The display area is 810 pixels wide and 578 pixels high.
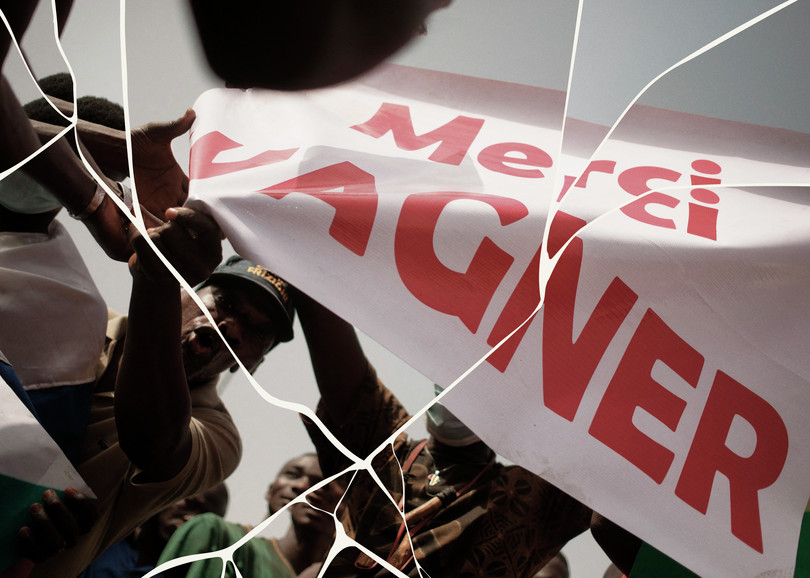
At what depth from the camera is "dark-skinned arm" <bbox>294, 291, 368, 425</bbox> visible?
731 mm

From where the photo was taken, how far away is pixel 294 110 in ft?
2.28

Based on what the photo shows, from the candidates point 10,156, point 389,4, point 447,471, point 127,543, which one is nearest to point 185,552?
point 127,543

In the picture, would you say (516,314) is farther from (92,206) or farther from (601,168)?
(92,206)

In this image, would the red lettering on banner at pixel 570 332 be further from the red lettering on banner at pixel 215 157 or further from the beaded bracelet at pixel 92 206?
the beaded bracelet at pixel 92 206

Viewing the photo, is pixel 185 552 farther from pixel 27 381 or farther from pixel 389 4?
pixel 389 4

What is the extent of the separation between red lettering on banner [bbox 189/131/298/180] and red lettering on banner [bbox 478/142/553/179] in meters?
0.20

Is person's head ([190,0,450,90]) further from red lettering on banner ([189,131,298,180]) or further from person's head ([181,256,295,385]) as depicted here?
person's head ([181,256,295,385])

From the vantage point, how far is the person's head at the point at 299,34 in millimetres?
636

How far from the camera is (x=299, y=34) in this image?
64 cm

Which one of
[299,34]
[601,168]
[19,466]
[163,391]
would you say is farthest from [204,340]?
[601,168]

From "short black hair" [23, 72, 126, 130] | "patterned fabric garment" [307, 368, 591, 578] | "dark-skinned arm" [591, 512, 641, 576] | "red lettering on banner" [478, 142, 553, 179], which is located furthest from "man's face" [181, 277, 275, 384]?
"dark-skinned arm" [591, 512, 641, 576]

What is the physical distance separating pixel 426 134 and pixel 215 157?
0.73 ft

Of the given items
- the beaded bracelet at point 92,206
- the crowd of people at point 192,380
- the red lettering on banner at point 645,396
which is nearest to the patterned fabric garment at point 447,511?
the crowd of people at point 192,380
